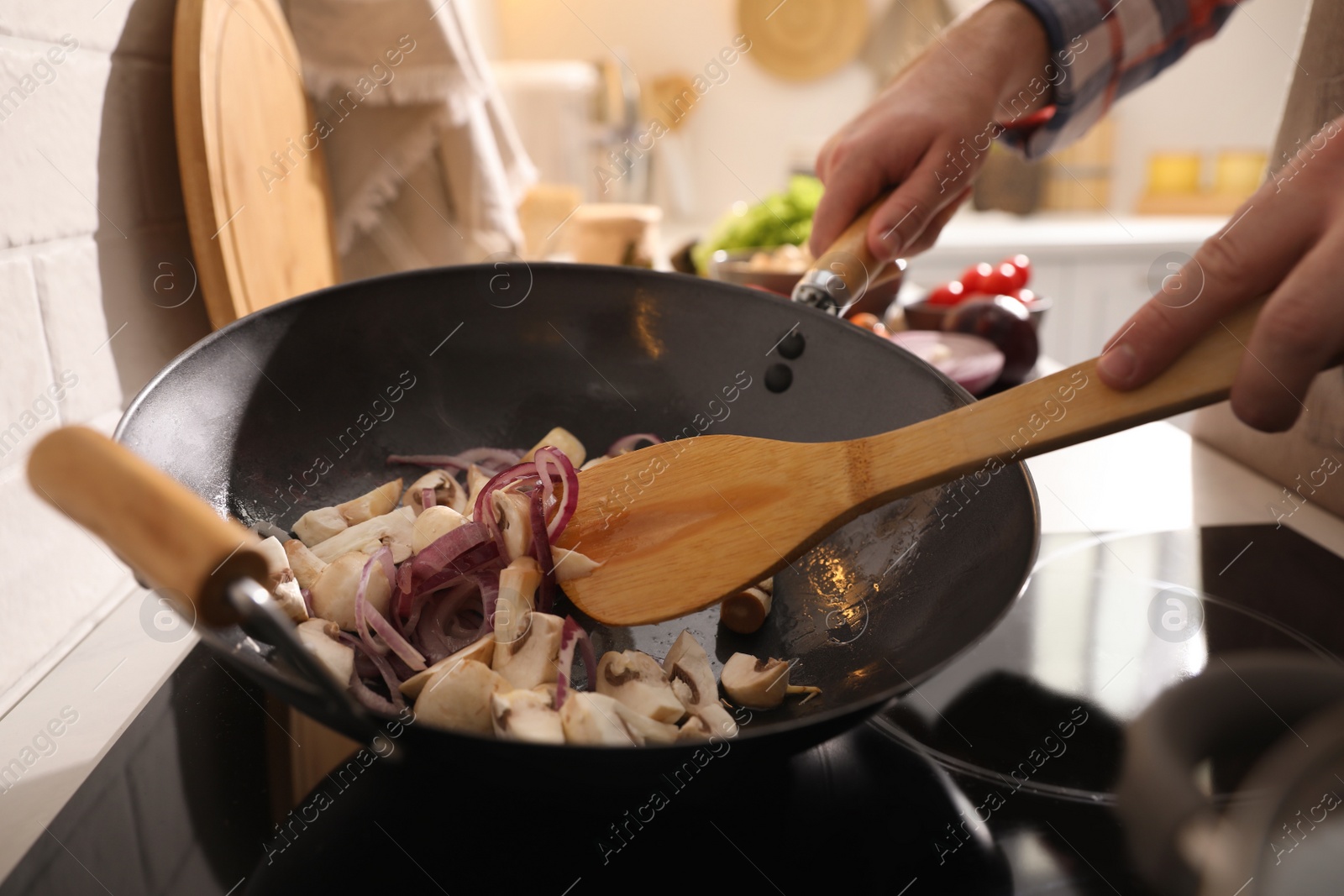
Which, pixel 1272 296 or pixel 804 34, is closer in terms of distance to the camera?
pixel 1272 296

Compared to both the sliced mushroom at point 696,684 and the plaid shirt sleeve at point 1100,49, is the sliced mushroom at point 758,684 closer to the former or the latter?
the sliced mushroom at point 696,684

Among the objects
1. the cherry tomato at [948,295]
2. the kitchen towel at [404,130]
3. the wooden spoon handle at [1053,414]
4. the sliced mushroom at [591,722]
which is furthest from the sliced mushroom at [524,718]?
the cherry tomato at [948,295]

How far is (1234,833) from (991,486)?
22 cm

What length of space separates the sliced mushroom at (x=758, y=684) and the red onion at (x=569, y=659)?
0.08m

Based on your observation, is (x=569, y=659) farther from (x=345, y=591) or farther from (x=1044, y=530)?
(x=1044, y=530)

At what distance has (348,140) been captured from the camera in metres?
1.13

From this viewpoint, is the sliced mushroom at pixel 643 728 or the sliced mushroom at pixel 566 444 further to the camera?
the sliced mushroom at pixel 566 444

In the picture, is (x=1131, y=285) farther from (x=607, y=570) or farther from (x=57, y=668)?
(x=57, y=668)

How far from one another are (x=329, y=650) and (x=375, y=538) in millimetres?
124

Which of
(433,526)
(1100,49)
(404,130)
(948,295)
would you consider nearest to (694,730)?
(433,526)

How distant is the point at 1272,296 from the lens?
0.46m

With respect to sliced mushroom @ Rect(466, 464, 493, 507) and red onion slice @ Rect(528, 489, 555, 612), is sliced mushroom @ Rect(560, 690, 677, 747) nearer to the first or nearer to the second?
red onion slice @ Rect(528, 489, 555, 612)

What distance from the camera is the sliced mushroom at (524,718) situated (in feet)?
1.37

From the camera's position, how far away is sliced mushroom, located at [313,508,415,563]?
0.60m
